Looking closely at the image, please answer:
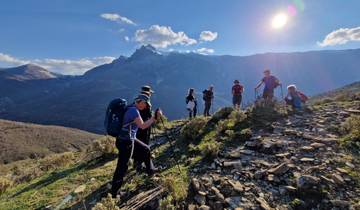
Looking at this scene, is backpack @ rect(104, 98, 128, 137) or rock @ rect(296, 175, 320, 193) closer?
rock @ rect(296, 175, 320, 193)

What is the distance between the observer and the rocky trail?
19.4 feet

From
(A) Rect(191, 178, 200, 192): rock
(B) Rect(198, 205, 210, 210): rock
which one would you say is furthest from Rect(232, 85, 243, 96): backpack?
(B) Rect(198, 205, 210, 210): rock

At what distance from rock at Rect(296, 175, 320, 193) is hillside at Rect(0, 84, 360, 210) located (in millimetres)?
19

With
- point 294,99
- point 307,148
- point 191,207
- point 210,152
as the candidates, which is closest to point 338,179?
point 307,148

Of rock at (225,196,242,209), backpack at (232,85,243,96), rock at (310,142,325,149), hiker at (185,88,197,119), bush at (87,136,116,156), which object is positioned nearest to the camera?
rock at (225,196,242,209)

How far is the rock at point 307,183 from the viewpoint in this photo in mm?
6219

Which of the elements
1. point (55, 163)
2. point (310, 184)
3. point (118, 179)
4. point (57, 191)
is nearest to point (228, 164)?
point (310, 184)

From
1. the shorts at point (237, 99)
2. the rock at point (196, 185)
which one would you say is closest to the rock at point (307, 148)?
the rock at point (196, 185)

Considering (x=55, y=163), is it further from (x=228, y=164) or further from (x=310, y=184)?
(x=310, y=184)

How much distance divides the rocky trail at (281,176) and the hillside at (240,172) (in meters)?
0.02

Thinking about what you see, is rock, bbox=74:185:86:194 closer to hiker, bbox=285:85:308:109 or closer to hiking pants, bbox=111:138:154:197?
hiking pants, bbox=111:138:154:197

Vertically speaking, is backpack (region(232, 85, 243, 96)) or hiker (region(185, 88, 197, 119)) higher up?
backpack (region(232, 85, 243, 96))

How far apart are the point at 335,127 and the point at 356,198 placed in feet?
14.7

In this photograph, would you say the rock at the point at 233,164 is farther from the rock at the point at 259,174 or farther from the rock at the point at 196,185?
the rock at the point at 196,185
